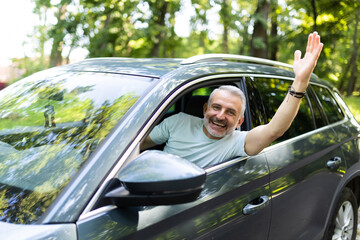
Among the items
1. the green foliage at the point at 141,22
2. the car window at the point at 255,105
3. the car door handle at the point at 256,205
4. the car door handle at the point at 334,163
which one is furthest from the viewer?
the green foliage at the point at 141,22

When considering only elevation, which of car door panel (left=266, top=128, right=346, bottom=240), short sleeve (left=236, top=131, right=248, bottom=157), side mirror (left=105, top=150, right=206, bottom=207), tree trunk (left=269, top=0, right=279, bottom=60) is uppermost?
tree trunk (left=269, top=0, right=279, bottom=60)

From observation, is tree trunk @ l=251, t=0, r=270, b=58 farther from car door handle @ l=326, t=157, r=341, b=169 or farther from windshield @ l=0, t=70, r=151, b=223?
windshield @ l=0, t=70, r=151, b=223

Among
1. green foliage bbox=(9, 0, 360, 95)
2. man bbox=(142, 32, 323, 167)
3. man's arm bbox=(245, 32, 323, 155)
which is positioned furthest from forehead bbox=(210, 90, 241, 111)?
green foliage bbox=(9, 0, 360, 95)

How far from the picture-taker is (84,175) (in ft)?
4.78

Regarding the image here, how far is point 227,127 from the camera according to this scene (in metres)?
2.33

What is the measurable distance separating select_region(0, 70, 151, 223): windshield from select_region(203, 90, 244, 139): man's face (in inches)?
24.1

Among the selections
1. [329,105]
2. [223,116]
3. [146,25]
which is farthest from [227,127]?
[146,25]

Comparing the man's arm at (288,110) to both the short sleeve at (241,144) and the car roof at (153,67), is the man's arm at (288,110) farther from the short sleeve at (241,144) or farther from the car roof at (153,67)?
the car roof at (153,67)

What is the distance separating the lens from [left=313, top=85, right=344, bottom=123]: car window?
10.8 ft

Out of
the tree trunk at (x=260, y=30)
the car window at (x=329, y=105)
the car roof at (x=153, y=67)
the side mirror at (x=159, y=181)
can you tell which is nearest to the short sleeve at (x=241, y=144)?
the car roof at (x=153, y=67)

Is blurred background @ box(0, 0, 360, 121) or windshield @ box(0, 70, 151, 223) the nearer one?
windshield @ box(0, 70, 151, 223)

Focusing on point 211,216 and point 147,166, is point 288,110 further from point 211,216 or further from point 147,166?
point 147,166

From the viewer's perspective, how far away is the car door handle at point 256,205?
202cm

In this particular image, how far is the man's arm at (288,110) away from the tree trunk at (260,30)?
13.6 m
